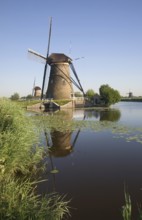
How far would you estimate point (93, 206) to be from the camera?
4695mm

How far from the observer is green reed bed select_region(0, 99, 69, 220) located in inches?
139

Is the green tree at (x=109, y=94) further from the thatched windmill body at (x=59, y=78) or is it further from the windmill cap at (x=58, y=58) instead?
the windmill cap at (x=58, y=58)

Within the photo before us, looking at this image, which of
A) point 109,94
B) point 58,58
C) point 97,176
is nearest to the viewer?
point 97,176

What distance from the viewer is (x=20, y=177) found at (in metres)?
6.17

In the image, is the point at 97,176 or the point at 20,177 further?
the point at 97,176

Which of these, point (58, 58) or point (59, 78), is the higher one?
point (58, 58)

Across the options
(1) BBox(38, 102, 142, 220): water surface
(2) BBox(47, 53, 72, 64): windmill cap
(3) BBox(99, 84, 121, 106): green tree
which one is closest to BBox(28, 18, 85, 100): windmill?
(2) BBox(47, 53, 72, 64): windmill cap

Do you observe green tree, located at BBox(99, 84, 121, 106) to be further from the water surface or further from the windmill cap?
the water surface

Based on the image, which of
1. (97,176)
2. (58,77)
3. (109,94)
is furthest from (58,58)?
(97,176)

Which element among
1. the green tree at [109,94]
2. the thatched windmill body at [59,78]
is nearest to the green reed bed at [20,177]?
the thatched windmill body at [59,78]

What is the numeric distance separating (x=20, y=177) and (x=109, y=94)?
3842 centimetres

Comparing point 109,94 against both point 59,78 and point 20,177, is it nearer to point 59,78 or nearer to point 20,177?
point 59,78

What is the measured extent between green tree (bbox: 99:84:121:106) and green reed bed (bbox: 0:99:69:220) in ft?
118

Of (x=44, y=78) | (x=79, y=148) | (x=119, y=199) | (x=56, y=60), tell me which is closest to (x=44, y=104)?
(x=44, y=78)
